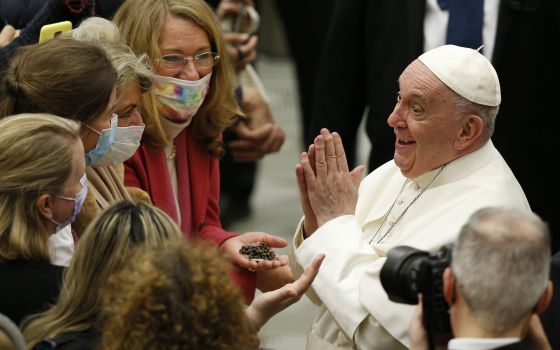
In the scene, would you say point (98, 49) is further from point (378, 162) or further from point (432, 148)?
point (378, 162)

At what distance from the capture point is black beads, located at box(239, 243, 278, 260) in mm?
4707

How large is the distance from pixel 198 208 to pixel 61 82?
1078mm

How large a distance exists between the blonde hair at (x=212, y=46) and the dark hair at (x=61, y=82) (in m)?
0.59

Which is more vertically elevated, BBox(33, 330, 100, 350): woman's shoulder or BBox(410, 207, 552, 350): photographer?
BBox(410, 207, 552, 350): photographer

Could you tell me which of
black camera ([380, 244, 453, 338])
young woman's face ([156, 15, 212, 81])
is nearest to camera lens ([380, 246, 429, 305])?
black camera ([380, 244, 453, 338])

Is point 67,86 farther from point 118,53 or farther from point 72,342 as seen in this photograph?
point 72,342

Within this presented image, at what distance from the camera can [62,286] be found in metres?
3.67

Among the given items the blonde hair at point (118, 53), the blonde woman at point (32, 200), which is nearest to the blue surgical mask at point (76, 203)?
the blonde woman at point (32, 200)

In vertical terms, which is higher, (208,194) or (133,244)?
(133,244)

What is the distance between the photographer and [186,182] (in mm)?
5195

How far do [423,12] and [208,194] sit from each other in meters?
1.43

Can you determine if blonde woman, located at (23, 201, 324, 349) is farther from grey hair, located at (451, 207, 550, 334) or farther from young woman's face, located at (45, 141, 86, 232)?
grey hair, located at (451, 207, 550, 334)

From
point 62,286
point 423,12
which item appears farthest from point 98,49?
point 423,12

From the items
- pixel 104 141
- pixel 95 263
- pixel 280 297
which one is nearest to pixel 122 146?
pixel 104 141
